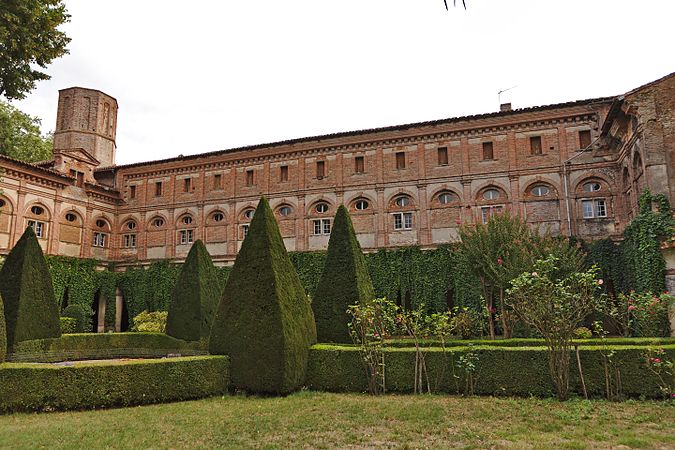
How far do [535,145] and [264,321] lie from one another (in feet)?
64.2

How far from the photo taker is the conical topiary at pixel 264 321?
10922 millimetres

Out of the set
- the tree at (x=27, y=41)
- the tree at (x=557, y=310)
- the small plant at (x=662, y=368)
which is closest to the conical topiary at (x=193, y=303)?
the tree at (x=27, y=41)

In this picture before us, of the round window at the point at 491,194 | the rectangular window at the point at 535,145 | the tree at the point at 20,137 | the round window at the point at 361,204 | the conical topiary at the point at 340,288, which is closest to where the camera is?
the conical topiary at the point at 340,288

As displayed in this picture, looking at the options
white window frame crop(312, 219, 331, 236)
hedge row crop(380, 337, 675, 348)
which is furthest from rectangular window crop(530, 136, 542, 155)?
hedge row crop(380, 337, 675, 348)

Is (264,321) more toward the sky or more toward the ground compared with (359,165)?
more toward the ground

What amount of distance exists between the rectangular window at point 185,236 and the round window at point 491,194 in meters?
18.5

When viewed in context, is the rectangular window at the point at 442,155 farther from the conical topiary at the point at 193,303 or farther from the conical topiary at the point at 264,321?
the conical topiary at the point at 264,321

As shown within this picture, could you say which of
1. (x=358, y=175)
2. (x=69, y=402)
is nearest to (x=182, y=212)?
(x=358, y=175)

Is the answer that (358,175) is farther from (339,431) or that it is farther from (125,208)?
(339,431)

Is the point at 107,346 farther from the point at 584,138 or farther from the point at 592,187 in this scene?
the point at 584,138

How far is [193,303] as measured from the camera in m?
19.4

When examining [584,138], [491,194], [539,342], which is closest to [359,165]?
[491,194]

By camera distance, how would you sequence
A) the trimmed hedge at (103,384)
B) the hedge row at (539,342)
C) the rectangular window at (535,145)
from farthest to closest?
the rectangular window at (535,145) → the hedge row at (539,342) → the trimmed hedge at (103,384)

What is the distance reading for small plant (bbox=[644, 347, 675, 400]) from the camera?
9867mm
